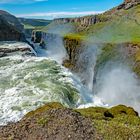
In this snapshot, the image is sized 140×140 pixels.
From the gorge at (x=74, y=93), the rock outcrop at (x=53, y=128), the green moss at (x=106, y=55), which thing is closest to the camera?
the rock outcrop at (x=53, y=128)

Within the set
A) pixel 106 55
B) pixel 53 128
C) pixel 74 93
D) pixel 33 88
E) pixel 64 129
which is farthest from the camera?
pixel 106 55

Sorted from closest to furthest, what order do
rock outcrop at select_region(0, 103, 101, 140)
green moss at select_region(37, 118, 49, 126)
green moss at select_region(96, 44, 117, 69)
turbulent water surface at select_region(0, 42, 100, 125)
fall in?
rock outcrop at select_region(0, 103, 101, 140) → green moss at select_region(37, 118, 49, 126) → turbulent water surface at select_region(0, 42, 100, 125) → green moss at select_region(96, 44, 117, 69)

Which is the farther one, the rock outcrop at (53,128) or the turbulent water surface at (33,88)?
the turbulent water surface at (33,88)

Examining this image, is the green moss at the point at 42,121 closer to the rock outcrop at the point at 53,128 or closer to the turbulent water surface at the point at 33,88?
the rock outcrop at the point at 53,128

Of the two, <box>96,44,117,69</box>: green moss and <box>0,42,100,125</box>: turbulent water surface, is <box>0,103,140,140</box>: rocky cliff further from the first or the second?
<box>96,44,117,69</box>: green moss

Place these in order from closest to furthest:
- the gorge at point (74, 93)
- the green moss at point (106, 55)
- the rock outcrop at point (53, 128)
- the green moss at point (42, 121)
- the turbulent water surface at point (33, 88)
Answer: the rock outcrop at point (53, 128) < the gorge at point (74, 93) < the green moss at point (42, 121) < the turbulent water surface at point (33, 88) < the green moss at point (106, 55)

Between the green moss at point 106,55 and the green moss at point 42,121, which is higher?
the green moss at point 42,121

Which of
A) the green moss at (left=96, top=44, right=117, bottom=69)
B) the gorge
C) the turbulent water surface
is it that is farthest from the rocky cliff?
the green moss at (left=96, top=44, right=117, bottom=69)

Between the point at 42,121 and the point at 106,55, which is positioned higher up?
the point at 42,121

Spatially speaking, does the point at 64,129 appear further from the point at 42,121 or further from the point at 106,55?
the point at 106,55

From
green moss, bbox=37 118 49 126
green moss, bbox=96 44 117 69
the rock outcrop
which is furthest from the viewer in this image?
green moss, bbox=96 44 117 69

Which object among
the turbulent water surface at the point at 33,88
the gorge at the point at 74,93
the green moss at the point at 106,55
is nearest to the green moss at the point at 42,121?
the gorge at the point at 74,93

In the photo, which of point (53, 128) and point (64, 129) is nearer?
point (64, 129)

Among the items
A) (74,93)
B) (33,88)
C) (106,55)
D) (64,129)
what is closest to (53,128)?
(64,129)
